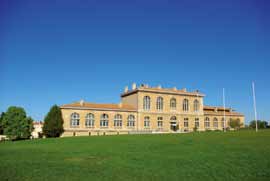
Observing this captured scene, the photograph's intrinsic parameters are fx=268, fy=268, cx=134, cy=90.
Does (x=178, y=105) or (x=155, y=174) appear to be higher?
(x=178, y=105)

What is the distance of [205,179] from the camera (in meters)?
9.87

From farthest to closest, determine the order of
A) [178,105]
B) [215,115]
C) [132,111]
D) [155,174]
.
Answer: [215,115] → [178,105] → [132,111] → [155,174]

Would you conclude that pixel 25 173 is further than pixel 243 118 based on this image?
No

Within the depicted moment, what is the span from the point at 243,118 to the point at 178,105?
21.0 metres

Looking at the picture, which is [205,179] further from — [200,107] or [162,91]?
[200,107]

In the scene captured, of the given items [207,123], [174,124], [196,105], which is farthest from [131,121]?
[207,123]

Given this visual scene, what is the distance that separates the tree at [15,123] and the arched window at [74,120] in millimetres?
8232

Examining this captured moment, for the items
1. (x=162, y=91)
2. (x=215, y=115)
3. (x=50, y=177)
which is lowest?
(x=50, y=177)

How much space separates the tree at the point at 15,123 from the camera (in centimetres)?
4947

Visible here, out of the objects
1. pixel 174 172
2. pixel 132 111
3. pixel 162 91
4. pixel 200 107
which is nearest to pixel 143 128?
pixel 132 111

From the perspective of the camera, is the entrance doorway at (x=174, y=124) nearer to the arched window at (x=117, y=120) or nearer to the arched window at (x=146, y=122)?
the arched window at (x=146, y=122)

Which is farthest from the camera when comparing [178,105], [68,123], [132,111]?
[178,105]

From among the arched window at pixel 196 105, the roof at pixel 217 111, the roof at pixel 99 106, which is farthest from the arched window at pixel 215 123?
the roof at pixel 99 106

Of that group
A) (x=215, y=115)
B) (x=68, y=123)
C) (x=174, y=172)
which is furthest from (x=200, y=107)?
(x=174, y=172)
